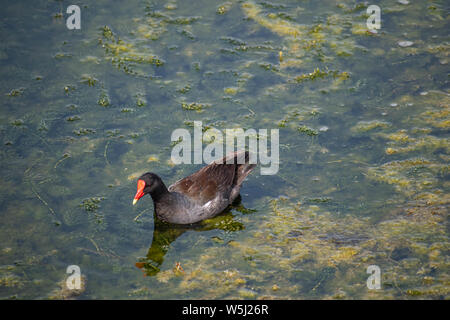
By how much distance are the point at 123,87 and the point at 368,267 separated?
483cm

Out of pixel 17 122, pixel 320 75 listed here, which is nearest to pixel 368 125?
pixel 320 75

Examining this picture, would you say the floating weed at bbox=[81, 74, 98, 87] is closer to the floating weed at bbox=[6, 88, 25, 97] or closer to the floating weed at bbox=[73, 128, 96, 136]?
the floating weed at bbox=[6, 88, 25, 97]

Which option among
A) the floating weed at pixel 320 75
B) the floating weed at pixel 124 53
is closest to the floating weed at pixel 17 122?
the floating weed at pixel 124 53

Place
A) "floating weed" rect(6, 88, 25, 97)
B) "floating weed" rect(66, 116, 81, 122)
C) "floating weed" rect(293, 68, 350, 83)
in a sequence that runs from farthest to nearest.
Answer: "floating weed" rect(293, 68, 350, 83), "floating weed" rect(6, 88, 25, 97), "floating weed" rect(66, 116, 81, 122)

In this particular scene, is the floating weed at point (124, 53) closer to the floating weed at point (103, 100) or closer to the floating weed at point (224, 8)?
the floating weed at point (103, 100)

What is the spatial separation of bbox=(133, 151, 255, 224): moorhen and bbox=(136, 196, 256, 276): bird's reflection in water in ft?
0.25

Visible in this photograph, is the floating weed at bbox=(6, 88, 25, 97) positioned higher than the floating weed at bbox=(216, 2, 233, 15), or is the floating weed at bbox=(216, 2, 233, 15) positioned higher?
the floating weed at bbox=(216, 2, 233, 15)

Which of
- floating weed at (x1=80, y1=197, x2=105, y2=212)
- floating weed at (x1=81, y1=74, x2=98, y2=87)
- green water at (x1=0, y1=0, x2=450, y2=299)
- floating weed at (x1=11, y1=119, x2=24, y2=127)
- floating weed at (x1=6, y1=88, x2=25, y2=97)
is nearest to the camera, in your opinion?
green water at (x1=0, y1=0, x2=450, y2=299)

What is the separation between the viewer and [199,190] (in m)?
7.54

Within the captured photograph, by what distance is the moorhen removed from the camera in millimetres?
7281

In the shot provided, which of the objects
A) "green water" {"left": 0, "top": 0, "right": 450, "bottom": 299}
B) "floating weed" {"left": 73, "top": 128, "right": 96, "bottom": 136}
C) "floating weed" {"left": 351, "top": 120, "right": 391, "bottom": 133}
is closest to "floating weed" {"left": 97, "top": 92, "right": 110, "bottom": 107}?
"green water" {"left": 0, "top": 0, "right": 450, "bottom": 299}
